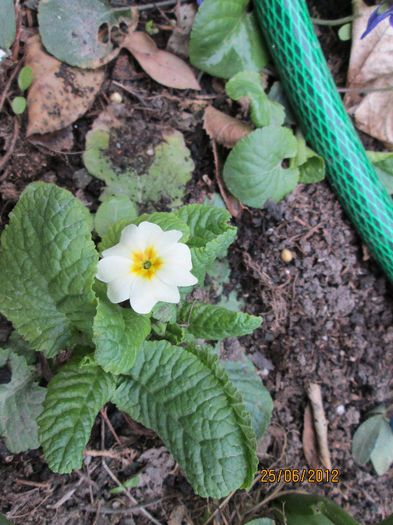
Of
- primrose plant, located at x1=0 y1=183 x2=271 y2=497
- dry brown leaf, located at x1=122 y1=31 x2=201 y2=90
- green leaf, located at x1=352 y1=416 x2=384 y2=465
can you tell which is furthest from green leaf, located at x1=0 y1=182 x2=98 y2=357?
green leaf, located at x1=352 y1=416 x2=384 y2=465

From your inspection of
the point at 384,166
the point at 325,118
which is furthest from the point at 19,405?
the point at 384,166

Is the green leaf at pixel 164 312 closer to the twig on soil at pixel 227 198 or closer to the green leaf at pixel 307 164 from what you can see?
the twig on soil at pixel 227 198

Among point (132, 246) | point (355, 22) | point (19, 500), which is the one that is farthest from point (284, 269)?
point (19, 500)

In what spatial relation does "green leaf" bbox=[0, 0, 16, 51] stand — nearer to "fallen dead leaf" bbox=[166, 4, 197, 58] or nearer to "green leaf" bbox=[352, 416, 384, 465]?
"fallen dead leaf" bbox=[166, 4, 197, 58]

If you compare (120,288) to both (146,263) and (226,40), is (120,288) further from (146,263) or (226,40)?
Result: (226,40)

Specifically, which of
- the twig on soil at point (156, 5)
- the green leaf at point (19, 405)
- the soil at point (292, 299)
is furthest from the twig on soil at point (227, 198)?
the green leaf at point (19, 405)
